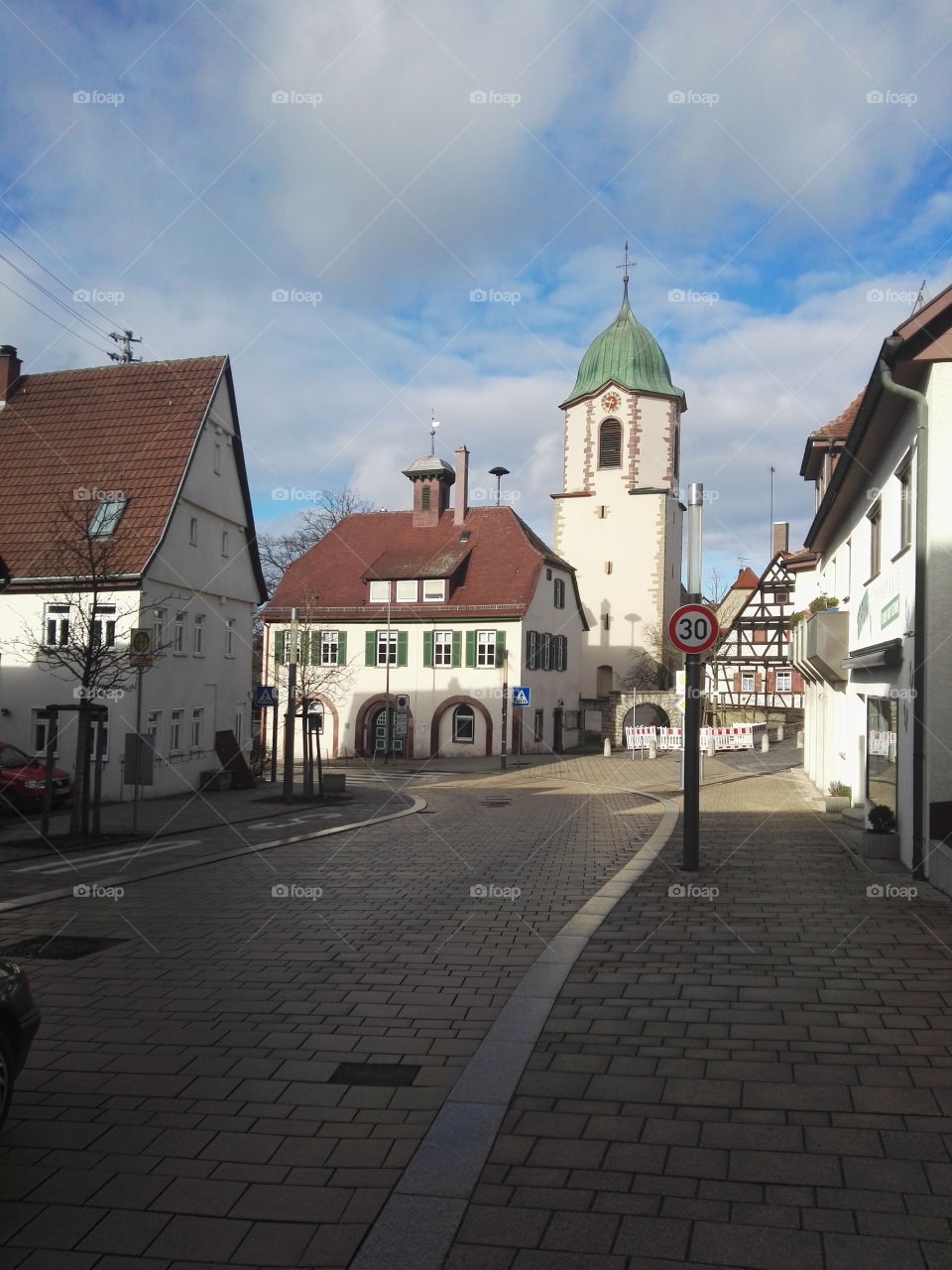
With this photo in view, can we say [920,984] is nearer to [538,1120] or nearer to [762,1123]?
[762,1123]

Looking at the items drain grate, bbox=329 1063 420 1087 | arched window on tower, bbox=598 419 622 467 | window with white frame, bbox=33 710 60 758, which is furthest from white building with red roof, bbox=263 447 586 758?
drain grate, bbox=329 1063 420 1087

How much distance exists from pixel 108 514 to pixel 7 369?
754 cm

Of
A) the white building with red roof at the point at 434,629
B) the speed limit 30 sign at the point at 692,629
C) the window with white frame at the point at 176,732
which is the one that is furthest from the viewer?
the white building with red roof at the point at 434,629

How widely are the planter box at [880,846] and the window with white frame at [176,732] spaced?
1933 centimetres

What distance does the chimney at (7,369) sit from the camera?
32.1m

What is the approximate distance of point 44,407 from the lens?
31625 mm

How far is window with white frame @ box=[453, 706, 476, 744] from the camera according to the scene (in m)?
46.6

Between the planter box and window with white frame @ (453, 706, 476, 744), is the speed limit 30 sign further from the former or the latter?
window with white frame @ (453, 706, 476, 744)

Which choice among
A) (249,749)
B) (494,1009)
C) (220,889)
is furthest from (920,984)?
(249,749)

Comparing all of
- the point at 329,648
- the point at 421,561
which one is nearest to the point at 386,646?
the point at 329,648

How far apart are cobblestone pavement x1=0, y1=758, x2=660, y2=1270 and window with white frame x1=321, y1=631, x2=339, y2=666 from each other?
3514 centimetres

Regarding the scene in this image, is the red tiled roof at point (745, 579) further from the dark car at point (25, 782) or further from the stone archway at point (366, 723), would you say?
the dark car at point (25, 782)
